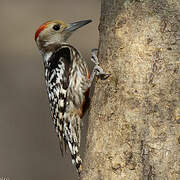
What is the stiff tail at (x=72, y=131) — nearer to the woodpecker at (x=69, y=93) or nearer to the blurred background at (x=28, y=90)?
the woodpecker at (x=69, y=93)

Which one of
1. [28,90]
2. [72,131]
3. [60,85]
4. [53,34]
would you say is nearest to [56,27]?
[53,34]

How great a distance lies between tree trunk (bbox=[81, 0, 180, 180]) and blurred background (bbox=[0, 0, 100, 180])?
4.15 meters

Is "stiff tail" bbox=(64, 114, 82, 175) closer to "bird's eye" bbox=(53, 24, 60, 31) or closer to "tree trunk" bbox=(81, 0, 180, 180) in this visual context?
"tree trunk" bbox=(81, 0, 180, 180)

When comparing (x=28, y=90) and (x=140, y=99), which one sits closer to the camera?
(x=140, y=99)

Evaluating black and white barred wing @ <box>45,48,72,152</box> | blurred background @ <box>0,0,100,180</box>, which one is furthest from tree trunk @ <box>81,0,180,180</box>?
blurred background @ <box>0,0,100,180</box>

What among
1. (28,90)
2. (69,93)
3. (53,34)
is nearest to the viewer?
(69,93)

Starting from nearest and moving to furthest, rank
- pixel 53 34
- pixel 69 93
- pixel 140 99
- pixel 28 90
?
pixel 140 99 < pixel 69 93 < pixel 53 34 < pixel 28 90

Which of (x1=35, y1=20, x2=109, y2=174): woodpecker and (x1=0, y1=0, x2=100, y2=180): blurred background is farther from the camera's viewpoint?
(x1=0, y1=0, x2=100, y2=180): blurred background

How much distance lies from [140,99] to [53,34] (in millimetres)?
2351

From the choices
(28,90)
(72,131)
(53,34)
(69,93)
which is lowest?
(28,90)

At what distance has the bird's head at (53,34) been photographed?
18.0 ft

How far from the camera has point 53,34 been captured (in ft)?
18.1

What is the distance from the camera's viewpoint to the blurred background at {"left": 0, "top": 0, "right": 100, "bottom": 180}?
331 inches

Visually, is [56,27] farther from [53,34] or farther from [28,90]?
[28,90]
